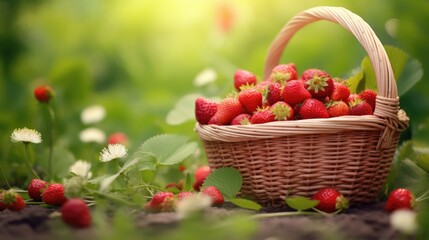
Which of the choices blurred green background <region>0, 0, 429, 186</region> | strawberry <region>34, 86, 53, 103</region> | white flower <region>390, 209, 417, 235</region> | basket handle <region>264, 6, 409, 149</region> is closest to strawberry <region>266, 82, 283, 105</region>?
basket handle <region>264, 6, 409, 149</region>

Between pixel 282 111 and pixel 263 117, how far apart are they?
5cm

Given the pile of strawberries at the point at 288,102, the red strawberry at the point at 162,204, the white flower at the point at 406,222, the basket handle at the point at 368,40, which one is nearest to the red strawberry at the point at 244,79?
the pile of strawberries at the point at 288,102

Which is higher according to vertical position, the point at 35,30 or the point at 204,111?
the point at 35,30

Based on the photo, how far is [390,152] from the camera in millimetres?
1475

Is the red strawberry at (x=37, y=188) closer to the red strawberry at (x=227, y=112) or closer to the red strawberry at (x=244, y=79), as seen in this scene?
the red strawberry at (x=227, y=112)

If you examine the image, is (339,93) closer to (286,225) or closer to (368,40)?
(368,40)

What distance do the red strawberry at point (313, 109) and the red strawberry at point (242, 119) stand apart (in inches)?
5.3

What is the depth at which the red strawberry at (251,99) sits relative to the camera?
57.8 inches

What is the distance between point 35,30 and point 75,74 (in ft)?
3.39

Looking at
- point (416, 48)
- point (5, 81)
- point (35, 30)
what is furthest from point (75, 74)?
point (416, 48)

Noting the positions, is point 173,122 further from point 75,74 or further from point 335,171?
point 75,74

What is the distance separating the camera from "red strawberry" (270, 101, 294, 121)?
1.39m

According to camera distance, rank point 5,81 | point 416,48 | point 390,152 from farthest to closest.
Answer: point 5,81
point 416,48
point 390,152

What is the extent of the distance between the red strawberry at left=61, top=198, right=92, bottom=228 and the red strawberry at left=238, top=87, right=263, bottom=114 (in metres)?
0.51
